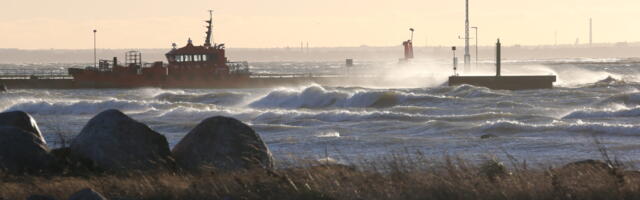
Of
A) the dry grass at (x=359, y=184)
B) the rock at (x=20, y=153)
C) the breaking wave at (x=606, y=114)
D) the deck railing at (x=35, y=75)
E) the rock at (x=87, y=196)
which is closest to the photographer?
the rock at (x=87, y=196)

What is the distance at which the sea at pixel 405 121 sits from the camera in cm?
2689

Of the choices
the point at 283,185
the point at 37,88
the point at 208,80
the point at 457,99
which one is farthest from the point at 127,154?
the point at 37,88

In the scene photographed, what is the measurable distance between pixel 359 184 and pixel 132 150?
149 inches

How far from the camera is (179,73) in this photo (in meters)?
76.2

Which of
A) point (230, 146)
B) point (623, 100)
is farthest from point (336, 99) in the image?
point (230, 146)

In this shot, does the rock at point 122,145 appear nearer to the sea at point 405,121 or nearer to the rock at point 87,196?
the sea at point 405,121

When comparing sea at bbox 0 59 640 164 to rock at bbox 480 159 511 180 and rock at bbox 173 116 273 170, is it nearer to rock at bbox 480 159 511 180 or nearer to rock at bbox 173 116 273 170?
rock at bbox 480 159 511 180

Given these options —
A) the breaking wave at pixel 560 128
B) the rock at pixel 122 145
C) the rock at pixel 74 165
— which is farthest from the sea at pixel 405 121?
the rock at pixel 74 165

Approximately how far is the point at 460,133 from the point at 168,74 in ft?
146

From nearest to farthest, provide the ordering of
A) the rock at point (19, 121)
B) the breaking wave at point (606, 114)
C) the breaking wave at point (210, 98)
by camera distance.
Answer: the rock at point (19, 121)
the breaking wave at point (606, 114)
the breaking wave at point (210, 98)

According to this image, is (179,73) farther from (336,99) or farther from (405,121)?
(405,121)

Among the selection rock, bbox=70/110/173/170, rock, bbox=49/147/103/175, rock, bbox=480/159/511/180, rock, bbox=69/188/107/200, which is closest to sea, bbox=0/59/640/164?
rock, bbox=480/159/511/180

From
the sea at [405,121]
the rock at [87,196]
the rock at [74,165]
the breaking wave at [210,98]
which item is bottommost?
the breaking wave at [210,98]

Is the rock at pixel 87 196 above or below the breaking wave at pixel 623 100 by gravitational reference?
above
